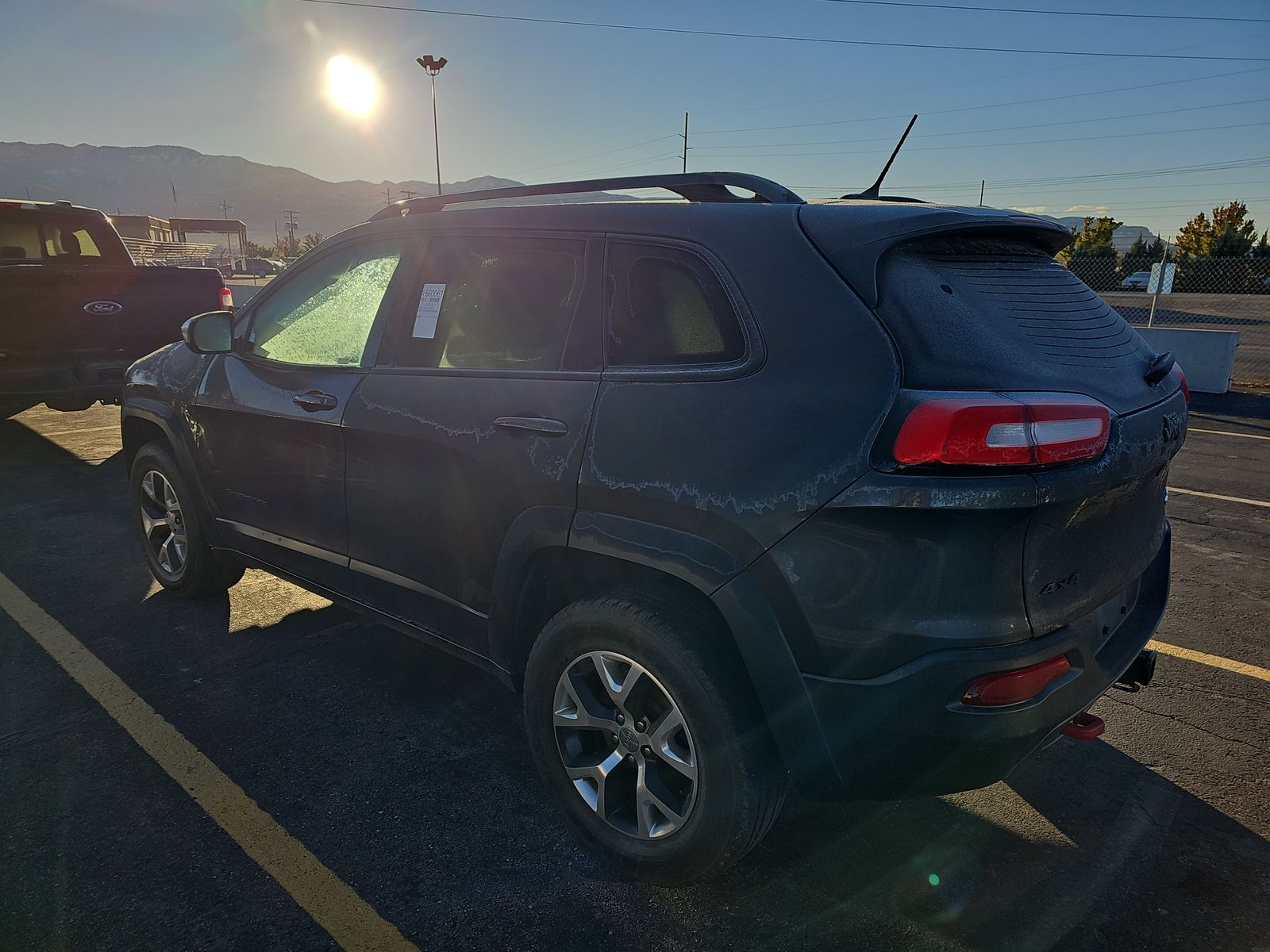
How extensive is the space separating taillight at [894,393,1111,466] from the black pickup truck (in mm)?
7019

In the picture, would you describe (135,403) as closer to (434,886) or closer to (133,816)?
(133,816)

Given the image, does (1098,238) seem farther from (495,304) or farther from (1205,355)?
(495,304)

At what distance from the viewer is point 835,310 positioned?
193 cm

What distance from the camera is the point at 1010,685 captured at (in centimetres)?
182

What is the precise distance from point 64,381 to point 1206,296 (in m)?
51.0

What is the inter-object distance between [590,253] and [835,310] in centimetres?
→ 81

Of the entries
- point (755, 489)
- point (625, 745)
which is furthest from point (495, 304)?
point (625, 745)

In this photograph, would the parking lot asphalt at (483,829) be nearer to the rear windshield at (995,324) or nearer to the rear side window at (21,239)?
the rear windshield at (995,324)

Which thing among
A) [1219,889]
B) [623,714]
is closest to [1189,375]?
[1219,889]

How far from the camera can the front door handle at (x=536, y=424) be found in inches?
91.1

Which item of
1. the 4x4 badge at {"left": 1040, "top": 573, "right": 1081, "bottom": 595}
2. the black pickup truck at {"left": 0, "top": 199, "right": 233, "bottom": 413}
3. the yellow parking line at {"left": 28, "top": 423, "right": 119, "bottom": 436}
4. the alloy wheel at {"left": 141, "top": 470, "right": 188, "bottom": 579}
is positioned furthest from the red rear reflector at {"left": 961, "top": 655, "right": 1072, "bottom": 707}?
the yellow parking line at {"left": 28, "top": 423, "right": 119, "bottom": 436}

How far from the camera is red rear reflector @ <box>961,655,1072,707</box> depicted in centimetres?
180

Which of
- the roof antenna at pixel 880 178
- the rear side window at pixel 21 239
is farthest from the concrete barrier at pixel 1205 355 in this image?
the rear side window at pixel 21 239

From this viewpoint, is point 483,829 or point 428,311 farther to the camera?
point 428,311
